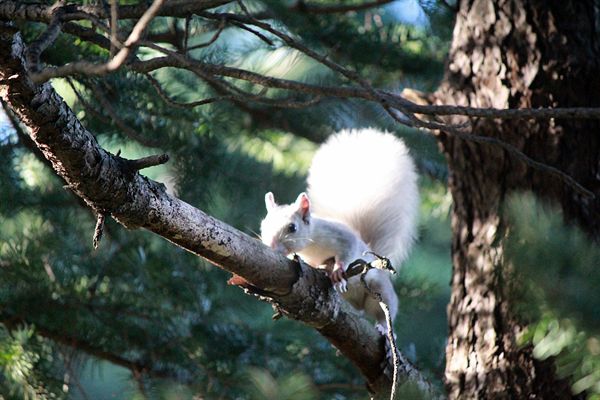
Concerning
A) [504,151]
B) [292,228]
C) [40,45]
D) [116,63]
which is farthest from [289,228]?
[116,63]

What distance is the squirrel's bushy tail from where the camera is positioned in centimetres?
229

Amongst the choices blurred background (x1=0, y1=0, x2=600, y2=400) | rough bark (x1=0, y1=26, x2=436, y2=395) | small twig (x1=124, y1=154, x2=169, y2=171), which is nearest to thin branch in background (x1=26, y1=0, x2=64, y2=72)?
rough bark (x1=0, y1=26, x2=436, y2=395)

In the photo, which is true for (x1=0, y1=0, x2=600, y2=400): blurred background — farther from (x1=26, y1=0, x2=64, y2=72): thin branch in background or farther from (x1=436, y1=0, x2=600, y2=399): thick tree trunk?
(x1=26, y1=0, x2=64, y2=72): thin branch in background

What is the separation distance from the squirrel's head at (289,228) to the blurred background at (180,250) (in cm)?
13

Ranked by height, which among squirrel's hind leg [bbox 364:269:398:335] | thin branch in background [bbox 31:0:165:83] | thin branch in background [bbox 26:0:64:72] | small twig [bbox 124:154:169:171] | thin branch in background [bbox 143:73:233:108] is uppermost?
squirrel's hind leg [bbox 364:269:398:335]

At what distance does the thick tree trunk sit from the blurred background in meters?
0.20

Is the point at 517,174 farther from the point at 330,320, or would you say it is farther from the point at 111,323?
the point at 111,323

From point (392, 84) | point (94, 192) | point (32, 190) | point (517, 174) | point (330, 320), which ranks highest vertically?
point (392, 84)

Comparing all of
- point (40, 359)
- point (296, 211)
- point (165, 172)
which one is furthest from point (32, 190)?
point (296, 211)

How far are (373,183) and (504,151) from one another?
51cm

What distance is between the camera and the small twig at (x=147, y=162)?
1149 mm

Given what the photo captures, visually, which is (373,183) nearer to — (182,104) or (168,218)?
(182,104)

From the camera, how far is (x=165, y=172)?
2668 millimetres

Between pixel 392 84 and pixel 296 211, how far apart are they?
1119mm
